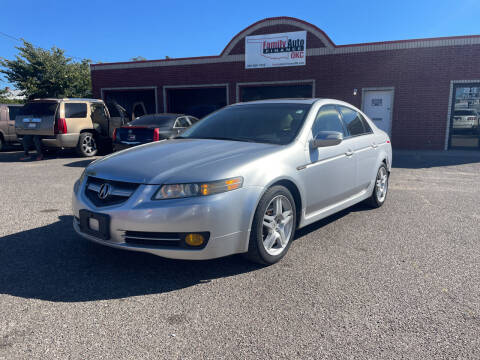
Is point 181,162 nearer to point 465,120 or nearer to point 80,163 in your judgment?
point 80,163

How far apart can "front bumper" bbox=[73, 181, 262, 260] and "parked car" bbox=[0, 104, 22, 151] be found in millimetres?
12644

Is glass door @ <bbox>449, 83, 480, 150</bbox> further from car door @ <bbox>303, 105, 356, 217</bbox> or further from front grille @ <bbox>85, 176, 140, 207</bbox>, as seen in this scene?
front grille @ <bbox>85, 176, 140, 207</bbox>

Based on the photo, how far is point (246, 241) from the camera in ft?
10.9

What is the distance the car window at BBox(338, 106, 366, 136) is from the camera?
5.05m

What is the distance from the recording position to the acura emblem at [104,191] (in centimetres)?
331

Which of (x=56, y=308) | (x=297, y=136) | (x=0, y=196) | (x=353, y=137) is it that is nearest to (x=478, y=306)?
(x=297, y=136)

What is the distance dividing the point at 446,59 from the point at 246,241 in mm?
14121

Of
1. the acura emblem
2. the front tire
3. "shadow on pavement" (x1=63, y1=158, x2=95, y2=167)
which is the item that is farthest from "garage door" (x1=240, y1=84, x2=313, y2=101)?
the acura emblem

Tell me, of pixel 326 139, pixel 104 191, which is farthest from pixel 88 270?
pixel 326 139

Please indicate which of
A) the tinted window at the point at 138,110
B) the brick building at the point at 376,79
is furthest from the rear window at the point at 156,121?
the tinted window at the point at 138,110

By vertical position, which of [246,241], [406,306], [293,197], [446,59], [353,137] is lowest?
[406,306]

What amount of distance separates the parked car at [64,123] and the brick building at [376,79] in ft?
22.4

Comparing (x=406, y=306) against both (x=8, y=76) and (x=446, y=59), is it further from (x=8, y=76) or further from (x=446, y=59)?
(x=8, y=76)

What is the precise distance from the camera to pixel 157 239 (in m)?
3.10
